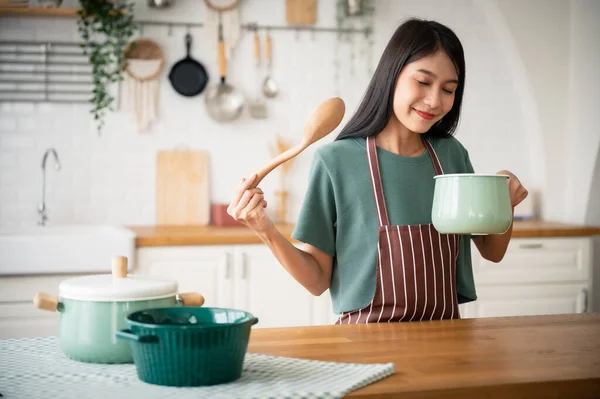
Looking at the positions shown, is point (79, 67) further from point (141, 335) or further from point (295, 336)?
point (141, 335)

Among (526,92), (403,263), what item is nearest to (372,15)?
(526,92)

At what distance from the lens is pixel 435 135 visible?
2084 millimetres

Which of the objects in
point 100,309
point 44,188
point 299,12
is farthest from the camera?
point 299,12

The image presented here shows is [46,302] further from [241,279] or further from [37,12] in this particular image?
[37,12]

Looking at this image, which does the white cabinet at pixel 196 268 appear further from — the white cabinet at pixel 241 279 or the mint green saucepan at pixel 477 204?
the mint green saucepan at pixel 477 204

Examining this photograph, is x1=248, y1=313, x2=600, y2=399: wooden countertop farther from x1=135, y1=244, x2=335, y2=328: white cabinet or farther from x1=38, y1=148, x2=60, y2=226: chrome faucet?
x1=38, y1=148, x2=60, y2=226: chrome faucet

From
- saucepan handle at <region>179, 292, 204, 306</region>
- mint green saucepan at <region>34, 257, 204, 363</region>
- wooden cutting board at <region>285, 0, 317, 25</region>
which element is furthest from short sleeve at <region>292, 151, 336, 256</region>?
wooden cutting board at <region>285, 0, 317, 25</region>

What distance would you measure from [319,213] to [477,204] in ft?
1.58

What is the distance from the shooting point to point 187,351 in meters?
1.09

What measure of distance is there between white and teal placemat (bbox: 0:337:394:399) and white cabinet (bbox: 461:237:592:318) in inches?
101

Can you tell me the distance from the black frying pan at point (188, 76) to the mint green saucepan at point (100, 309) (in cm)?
280

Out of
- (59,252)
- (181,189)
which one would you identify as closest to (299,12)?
(181,189)

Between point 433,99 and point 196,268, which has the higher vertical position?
point 433,99

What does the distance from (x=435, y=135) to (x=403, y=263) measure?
0.42m
